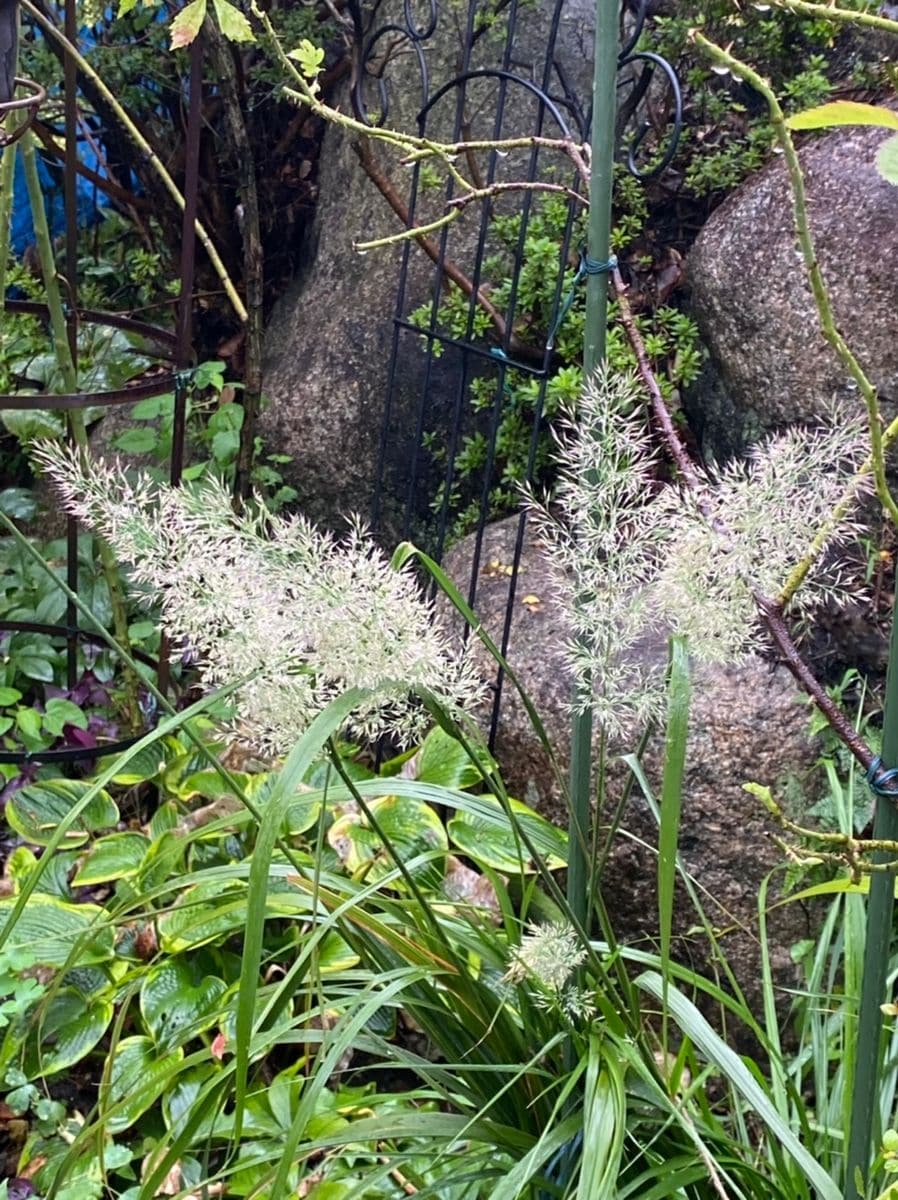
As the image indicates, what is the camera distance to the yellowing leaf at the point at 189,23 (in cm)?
129

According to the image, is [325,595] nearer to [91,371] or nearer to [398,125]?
[91,371]

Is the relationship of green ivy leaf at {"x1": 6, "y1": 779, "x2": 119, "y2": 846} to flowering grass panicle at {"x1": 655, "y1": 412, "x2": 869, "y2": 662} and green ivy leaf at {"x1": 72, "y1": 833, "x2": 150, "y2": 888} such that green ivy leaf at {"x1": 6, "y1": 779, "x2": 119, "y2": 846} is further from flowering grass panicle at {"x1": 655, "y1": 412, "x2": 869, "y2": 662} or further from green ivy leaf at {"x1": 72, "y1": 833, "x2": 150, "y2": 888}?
flowering grass panicle at {"x1": 655, "y1": 412, "x2": 869, "y2": 662}

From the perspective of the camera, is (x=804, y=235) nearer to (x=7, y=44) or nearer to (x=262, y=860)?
(x=262, y=860)

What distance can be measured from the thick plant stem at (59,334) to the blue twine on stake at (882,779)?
1.60 metres

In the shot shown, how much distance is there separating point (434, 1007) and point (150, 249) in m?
3.27

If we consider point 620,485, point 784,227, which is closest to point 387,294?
point 784,227

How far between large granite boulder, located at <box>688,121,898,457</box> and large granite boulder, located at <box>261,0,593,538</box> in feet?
2.46

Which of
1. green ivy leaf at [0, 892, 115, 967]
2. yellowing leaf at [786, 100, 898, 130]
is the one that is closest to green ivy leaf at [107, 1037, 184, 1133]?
green ivy leaf at [0, 892, 115, 967]

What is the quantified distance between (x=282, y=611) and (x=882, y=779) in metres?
0.47

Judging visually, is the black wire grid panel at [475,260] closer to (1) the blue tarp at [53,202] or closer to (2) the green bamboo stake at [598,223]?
(1) the blue tarp at [53,202]

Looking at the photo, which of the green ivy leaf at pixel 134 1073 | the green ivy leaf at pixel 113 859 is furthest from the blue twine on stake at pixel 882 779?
the green ivy leaf at pixel 113 859

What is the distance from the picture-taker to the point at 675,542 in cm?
79

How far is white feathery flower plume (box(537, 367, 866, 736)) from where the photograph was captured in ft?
2.50

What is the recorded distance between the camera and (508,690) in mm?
2232
